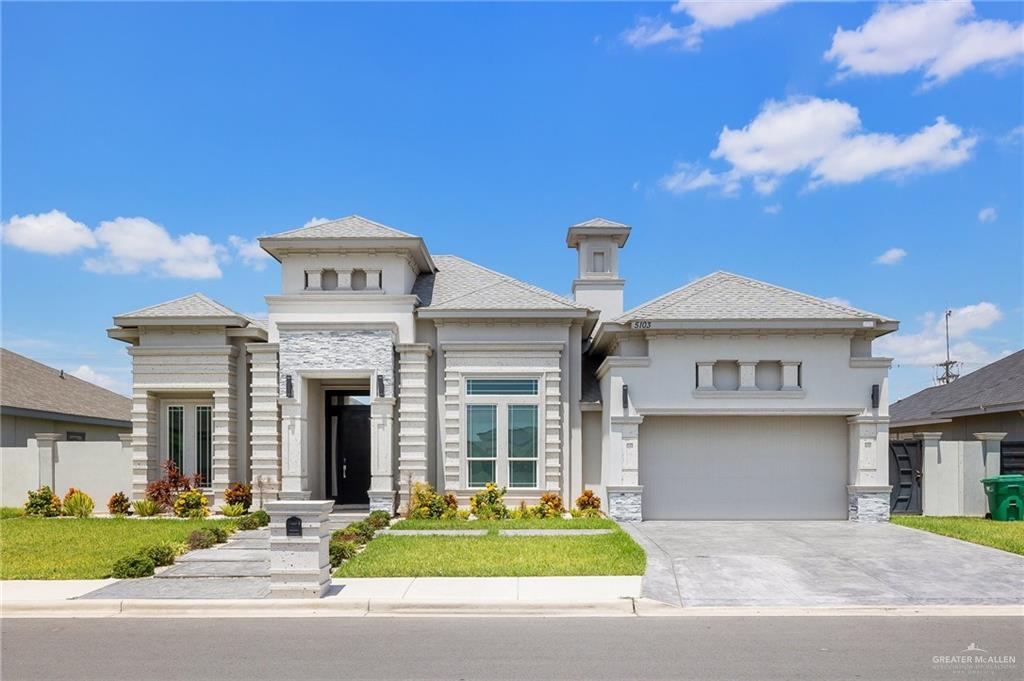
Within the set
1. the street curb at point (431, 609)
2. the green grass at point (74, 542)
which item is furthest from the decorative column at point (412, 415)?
the street curb at point (431, 609)

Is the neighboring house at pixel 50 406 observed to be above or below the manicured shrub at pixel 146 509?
above

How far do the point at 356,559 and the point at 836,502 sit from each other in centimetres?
1169

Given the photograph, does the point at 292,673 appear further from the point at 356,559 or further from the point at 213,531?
the point at 213,531

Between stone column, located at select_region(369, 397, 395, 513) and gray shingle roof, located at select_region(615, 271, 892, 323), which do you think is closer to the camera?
gray shingle roof, located at select_region(615, 271, 892, 323)

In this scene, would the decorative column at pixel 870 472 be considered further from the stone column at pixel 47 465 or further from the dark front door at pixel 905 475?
the stone column at pixel 47 465

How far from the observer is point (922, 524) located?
1752cm

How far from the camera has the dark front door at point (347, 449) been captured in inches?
869

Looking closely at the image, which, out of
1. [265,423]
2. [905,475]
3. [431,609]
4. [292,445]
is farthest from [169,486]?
[905,475]

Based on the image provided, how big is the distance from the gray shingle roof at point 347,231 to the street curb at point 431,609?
11497mm

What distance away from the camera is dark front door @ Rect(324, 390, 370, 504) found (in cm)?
2206

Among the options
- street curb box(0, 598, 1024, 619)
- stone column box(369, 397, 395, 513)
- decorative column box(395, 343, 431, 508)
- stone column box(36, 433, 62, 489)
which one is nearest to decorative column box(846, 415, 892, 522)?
street curb box(0, 598, 1024, 619)

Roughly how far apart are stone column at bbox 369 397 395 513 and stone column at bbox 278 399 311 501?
179 cm

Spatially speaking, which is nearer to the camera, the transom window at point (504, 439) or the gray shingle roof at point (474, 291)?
the transom window at point (504, 439)

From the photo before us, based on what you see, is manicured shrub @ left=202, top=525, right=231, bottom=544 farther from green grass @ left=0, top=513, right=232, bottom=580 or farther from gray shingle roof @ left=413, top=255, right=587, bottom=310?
gray shingle roof @ left=413, top=255, right=587, bottom=310
